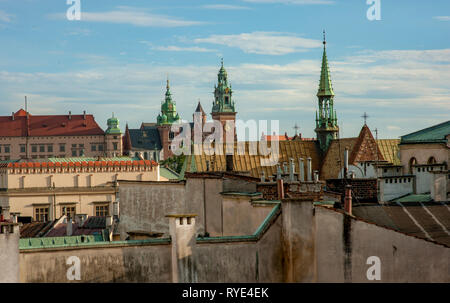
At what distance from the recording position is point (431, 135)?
41.2 meters

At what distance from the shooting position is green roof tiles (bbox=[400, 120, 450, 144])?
131ft

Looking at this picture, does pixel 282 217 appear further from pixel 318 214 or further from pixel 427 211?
pixel 427 211

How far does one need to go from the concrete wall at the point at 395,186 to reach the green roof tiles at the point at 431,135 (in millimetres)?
6874

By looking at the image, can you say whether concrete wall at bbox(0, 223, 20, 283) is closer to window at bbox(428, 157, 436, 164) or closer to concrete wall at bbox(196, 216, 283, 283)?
concrete wall at bbox(196, 216, 283, 283)

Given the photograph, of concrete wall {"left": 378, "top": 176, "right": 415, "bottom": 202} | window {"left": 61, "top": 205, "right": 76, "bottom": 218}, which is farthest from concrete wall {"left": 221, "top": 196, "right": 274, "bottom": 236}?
window {"left": 61, "top": 205, "right": 76, "bottom": 218}

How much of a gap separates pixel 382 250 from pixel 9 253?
927cm

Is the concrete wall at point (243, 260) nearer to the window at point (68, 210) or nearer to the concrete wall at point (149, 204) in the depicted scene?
the concrete wall at point (149, 204)

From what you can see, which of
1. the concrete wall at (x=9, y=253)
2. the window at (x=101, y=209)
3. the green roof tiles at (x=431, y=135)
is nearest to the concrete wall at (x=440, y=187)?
the green roof tiles at (x=431, y=135)

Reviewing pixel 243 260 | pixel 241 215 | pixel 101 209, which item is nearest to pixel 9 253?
pixel 243 260

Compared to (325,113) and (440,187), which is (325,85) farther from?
(440,187)

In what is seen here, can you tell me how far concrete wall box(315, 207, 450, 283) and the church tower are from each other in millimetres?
61641

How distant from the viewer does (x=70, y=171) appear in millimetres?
67625

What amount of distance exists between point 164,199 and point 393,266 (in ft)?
36.4
